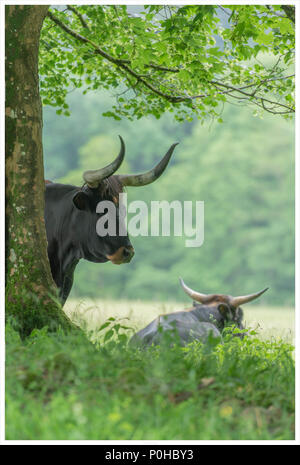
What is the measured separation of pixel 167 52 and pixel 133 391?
17.7 ft

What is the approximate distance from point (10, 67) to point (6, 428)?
3.53 m

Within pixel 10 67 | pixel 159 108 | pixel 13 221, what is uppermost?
pixel 159 108

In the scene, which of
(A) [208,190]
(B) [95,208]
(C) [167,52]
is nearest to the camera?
(B) [95,208]

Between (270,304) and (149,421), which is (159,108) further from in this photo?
(270,304)

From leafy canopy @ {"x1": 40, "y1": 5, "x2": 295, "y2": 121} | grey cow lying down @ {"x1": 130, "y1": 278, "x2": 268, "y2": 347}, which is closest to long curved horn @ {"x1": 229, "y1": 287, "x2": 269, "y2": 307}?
grey cow lying down @ {"x1": 130, "y1": 278, "x2": 268, "y2": 347}

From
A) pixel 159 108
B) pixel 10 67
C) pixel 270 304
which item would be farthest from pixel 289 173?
pixel 10 67

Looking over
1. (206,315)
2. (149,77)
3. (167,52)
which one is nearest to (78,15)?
(149,77)

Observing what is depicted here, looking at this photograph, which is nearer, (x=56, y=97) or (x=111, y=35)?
(x=111, y=35)

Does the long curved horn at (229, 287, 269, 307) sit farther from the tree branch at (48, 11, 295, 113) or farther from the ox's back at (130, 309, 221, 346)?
the tree branch at (48, 11, 295, 113)

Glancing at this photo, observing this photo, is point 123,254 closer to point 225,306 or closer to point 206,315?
point 206,315

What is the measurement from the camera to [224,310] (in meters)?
9.08

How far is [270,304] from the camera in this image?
1871 inches

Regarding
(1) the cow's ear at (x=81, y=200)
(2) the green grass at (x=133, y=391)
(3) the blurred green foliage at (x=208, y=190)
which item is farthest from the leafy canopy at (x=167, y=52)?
(3) the blurred green foliage at (x=208, y=190)

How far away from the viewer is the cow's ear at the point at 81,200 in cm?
741
